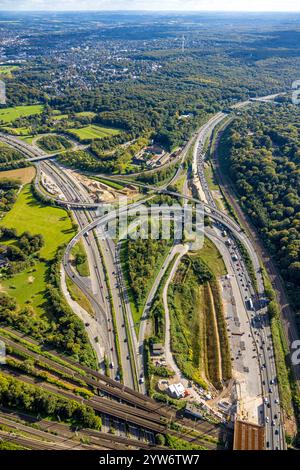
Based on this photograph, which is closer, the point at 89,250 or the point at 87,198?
the point at 89,250

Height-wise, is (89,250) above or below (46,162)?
below

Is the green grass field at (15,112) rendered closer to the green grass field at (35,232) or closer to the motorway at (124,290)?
the motorway at (124,290)

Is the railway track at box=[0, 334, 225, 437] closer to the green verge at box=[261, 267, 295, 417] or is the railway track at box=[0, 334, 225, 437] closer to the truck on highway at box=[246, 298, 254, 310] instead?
the green verge at box=[261, 267, 295, 417]

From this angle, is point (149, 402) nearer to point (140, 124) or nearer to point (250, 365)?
point (250, 365)

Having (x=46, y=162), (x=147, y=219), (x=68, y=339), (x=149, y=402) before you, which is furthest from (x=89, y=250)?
(x=46, y=162)

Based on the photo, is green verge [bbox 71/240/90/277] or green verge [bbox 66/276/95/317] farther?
green verge [bbox 71/240/90/277]

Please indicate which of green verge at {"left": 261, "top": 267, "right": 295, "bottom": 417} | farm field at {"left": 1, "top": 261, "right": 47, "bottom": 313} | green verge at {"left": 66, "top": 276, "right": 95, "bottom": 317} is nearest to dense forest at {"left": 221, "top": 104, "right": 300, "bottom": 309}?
green verge at {"left": 261, "top": 267, "right": 295, "bottom": 417}
